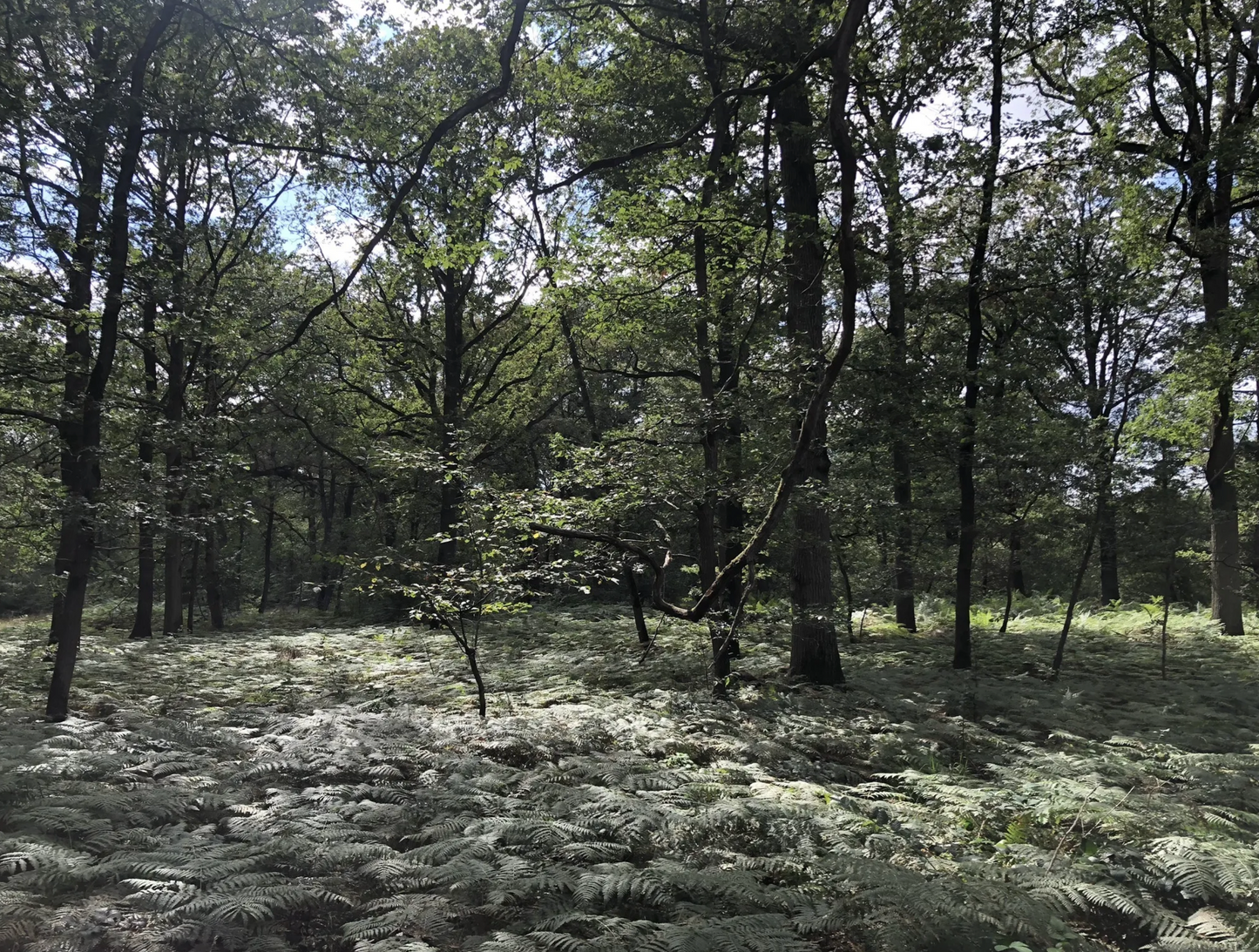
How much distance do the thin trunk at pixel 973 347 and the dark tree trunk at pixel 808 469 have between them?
2184mm

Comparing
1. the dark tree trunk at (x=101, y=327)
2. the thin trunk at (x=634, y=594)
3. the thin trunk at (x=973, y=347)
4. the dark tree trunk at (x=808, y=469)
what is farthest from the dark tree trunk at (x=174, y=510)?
the thin trunk at (x=973, y=347)

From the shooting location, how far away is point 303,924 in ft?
10.1

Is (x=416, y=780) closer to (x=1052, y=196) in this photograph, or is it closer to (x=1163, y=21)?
(x=1163, y=21)

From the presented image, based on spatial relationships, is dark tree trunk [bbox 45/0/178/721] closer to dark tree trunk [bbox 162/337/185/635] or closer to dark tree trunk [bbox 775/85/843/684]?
dark tree trunk [bbox 162/337/185/635]

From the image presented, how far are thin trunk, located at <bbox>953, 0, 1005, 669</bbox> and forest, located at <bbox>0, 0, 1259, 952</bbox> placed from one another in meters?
0.07

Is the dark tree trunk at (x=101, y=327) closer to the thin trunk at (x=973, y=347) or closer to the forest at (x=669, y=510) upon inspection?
the forest at (x=669, y=510)

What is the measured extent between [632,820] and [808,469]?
551cm

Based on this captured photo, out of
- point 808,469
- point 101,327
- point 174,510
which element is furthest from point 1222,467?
point 174,510

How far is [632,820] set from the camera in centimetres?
382

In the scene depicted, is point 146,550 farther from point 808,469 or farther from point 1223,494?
point 1223,494

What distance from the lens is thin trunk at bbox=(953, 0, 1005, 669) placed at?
9.41 m

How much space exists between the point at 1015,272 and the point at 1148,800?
305 inches

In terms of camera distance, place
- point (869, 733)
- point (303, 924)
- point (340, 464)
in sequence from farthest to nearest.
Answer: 1. point (340, 464)
2. point (869, 733)
3. point (303, 924)

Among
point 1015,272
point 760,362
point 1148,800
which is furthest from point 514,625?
point 1148,800
